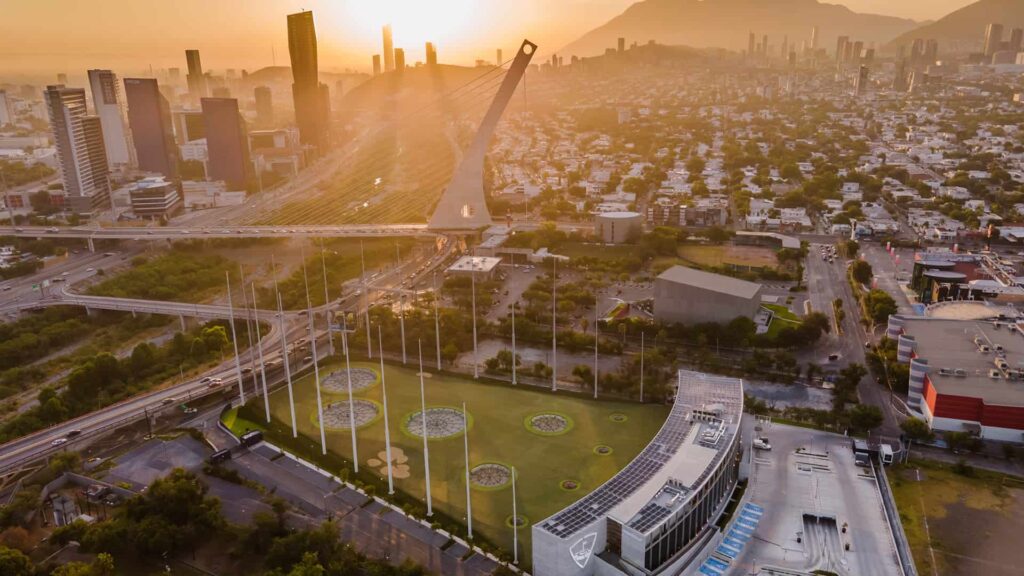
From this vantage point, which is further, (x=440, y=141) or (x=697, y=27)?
(x=697, y=27)

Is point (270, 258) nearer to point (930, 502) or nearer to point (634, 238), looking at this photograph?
point (634, 238)

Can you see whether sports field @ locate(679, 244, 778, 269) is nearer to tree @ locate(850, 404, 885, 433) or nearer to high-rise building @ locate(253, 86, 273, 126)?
tree @ locate(850, 404, 885, 433)

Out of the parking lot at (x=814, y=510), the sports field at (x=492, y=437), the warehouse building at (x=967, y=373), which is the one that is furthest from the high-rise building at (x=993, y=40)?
the sports field at (x=492, y=437)

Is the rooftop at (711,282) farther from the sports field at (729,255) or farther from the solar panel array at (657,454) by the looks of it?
the sports field at (729,255)

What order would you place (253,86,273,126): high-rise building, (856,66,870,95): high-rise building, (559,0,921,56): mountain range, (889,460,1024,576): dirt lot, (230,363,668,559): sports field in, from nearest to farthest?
(889,460,1024,576): dirt lot
(230,363,668,559): sports field
(253,86,273,126): high-rise building
(856,66,870,95): high-rise building
(559,0,921,56): mountain range

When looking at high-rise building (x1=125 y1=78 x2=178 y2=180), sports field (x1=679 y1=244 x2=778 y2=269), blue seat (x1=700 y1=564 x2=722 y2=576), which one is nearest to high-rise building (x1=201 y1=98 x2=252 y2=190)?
high-rise building (x1=125 y1=78 x2=178 y2=180)

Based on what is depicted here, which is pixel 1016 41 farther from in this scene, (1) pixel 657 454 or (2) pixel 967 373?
(1) pixel 657 454

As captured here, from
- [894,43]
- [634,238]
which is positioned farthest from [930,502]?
[894,43]
